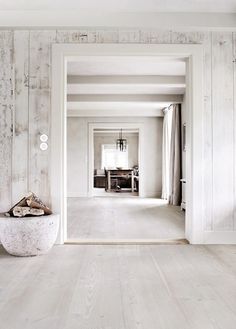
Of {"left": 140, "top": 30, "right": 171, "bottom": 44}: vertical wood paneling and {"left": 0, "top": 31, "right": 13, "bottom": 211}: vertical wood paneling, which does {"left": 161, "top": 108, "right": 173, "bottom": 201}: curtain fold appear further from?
{"left": 0, "top": 31, "right": 13, "bottom": 211}: vertical wood paneling

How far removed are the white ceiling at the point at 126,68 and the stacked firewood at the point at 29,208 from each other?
2.86m

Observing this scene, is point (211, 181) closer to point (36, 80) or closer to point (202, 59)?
point (202, 59)

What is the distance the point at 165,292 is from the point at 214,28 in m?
3.11

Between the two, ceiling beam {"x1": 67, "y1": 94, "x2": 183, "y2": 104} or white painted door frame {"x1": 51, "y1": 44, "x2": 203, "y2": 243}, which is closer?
white painted door frame {"x1": 51, "y1": 44, "x2": 203, "y2": 243}

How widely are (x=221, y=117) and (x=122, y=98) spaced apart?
4.47 m

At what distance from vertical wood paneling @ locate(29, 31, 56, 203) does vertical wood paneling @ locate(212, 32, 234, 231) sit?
2.03m

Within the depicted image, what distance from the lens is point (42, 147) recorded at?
4.24 metres

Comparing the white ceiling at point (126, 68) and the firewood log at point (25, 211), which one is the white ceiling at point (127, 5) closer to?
the white ceiling at point (126, 68)

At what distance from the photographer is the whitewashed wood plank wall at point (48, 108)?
423 centimetres

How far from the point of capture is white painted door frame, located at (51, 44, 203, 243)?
13.9 feet

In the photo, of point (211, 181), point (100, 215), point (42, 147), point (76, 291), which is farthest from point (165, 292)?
point (100, 215)

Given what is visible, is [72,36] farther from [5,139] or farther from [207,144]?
[207,144]

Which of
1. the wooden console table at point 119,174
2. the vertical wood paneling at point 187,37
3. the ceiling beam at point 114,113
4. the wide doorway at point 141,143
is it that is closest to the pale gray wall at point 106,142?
the wide doorway at point 141,143

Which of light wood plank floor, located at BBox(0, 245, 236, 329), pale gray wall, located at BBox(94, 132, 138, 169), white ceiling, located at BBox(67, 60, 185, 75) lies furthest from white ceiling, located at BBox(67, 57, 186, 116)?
pale gray wall, located at BBox(94, 132, 138, 169)
